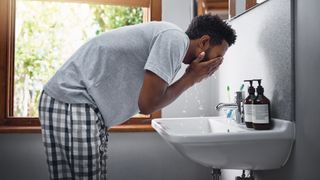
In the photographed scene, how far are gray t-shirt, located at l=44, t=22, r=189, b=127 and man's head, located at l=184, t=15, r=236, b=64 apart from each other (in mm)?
116

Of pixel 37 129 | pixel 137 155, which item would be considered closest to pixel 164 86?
pixel 137 155

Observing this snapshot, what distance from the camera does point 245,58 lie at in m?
1.32

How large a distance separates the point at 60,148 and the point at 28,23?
1100 mm

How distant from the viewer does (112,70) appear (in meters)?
1.05

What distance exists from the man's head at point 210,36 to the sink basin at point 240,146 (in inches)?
13.2

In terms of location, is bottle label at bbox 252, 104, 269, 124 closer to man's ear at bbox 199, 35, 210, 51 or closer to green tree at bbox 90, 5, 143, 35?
man's ear at bbox 199, 35, 210, 51

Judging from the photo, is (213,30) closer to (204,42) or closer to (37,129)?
(204,42)

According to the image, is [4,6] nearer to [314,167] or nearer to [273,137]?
[273,137]

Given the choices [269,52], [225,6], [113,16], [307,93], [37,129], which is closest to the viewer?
[307,93]

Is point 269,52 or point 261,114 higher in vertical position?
point 269,52

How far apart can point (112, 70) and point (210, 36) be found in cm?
39

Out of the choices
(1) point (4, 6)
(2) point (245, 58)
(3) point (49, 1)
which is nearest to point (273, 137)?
(2) point (245, 58)

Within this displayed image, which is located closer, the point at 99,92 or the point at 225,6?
the point at 99,92

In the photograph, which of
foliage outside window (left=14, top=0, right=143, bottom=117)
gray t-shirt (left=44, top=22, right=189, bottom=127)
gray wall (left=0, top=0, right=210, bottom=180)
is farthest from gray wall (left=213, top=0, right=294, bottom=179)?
foliage outside window (left=14, top=0, right=143, bottom=117)
